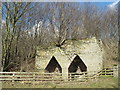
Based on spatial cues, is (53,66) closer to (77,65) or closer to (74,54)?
(74,54)

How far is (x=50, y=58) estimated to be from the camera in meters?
12.8

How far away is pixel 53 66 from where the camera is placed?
13547 millimetres

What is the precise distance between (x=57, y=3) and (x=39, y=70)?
8.10 m

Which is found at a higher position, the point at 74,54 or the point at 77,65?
the point at 74,54

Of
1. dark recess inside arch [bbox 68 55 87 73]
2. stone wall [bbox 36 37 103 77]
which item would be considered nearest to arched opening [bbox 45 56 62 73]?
stone wall [bbox 36 37 103 77]

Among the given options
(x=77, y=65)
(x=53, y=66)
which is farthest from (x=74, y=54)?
(x=53, y=66)

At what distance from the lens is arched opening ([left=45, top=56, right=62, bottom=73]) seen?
13295 mm

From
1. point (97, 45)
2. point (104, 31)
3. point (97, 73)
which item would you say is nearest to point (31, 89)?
point (97, 73)

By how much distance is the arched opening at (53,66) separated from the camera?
13295mm

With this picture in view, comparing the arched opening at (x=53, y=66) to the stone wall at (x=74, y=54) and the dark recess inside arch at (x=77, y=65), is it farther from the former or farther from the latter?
the dark recess inside arch at (x=77, y=65)

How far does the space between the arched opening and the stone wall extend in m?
0.72

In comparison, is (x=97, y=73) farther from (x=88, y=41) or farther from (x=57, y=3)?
(x=57, y=3)

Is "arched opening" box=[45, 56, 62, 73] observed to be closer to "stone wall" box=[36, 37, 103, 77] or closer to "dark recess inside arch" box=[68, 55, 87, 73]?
"stone wall" box=[36, 37, 103, 77]

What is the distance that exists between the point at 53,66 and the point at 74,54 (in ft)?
8.29
